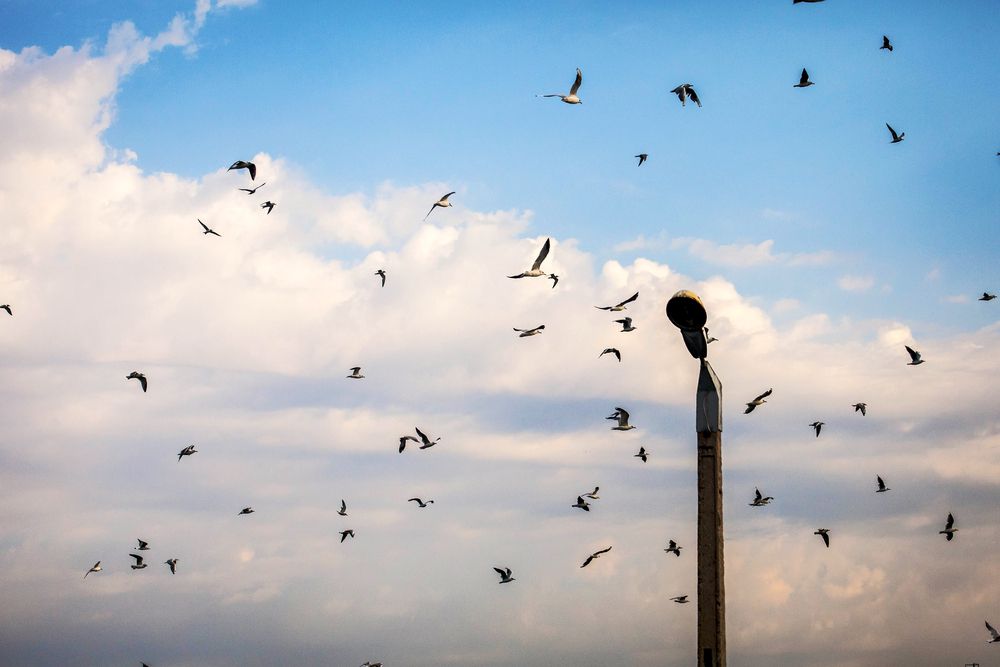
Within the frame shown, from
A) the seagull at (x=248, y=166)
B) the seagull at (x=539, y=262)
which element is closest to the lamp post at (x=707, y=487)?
the seagull at (x=539, y=262)

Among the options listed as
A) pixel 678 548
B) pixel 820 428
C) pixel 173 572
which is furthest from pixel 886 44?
pixel 173 572

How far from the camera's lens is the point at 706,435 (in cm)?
1939

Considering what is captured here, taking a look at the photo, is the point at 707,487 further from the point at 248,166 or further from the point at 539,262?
the point at 248,166

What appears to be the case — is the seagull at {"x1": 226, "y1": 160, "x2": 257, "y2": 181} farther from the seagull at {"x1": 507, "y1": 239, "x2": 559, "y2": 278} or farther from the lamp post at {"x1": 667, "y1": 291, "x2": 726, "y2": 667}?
the lamp post at {"x1": 667, "y1": 291, "x2": 726, "y2": 667}

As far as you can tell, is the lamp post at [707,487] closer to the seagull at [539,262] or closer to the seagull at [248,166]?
the seagull at [539,262]

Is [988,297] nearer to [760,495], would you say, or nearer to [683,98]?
[760,495]

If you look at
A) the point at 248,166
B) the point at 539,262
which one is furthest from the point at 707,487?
the point at 248,166

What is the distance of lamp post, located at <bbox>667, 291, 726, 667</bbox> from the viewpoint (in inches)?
727

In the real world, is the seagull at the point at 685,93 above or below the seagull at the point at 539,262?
above

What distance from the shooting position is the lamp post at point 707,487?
18.5m

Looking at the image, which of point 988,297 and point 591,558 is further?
point 988,297

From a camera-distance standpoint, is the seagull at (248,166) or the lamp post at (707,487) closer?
the lamp post at (707,487)

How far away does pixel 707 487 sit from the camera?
19.1m

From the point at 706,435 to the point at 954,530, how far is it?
26.6m
